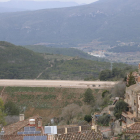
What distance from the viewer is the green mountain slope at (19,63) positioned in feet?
195

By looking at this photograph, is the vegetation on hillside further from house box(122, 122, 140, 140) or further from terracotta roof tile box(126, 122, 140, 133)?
house box(122, 122, 140, 140)

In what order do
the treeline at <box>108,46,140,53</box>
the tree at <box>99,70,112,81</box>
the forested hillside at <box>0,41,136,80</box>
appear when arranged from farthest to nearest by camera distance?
the treeline at <box>108,46,140,53</box> < the forested hillside at <box>0,41,136,80</box> < the tree at <box>99,70,112,81</box>

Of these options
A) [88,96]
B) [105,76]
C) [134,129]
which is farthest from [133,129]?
[105,76]

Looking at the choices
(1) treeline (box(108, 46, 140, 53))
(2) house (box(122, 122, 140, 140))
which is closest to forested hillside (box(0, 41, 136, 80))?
(2) house (box(122, 122, 140, 140))

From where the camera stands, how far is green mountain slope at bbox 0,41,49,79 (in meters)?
59.4

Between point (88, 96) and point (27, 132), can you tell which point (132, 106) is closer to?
point (88, 96)

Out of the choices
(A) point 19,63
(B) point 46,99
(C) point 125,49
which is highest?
(C) point 125,49

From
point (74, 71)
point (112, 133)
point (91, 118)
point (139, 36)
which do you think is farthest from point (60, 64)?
point (139, 36)

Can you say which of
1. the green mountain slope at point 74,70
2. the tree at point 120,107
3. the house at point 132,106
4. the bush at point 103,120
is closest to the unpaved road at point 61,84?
the green mountain slope at point 74,70

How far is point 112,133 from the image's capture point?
1953 cm

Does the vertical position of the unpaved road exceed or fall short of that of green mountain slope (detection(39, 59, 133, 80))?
it falls short

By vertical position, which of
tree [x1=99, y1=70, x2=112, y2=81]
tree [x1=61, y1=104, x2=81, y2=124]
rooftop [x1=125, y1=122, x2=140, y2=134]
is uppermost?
→ tree [x1=99, y1=70, x2=112, y2=81]

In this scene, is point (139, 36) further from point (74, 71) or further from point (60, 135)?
point (60, 135)

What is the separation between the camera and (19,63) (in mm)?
64062
